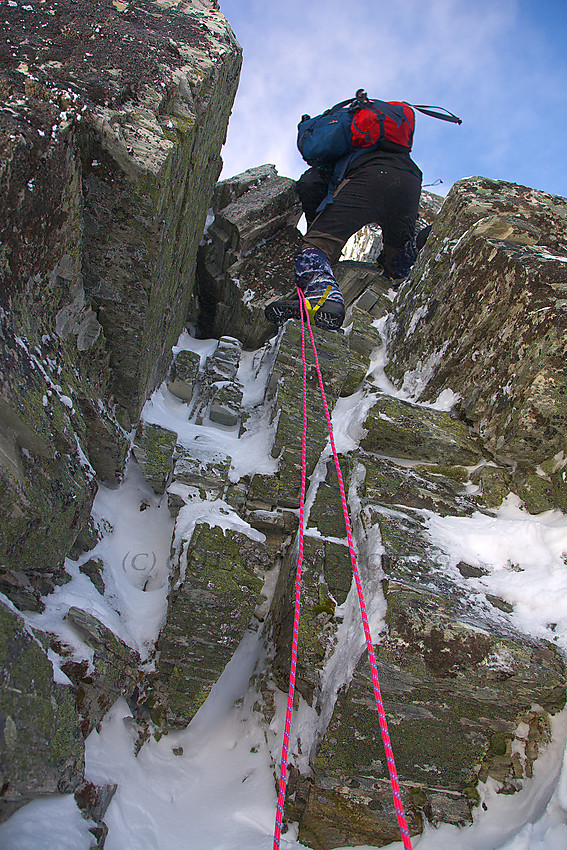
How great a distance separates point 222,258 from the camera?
34.6 ft

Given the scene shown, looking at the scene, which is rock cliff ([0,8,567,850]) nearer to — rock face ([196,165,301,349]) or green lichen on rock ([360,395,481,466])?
green lichen on rock ([360,395,481,466])

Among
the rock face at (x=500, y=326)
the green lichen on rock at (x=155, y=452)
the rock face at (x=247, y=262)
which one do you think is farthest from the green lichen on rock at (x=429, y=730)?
the rock face at (x=247, y=262)

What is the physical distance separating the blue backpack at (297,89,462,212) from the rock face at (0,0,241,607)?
190cm

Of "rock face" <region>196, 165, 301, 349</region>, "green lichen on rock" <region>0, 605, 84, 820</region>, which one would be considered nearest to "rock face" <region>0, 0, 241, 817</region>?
"green lichen on rock" <region>0, 605, 84, 820</region>

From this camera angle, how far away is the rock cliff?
3037mm

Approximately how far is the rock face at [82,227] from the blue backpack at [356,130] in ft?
6.24

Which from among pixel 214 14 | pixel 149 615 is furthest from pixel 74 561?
pixel 214 14

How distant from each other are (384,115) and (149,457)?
18.2 feet

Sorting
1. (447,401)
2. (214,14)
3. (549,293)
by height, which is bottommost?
(447,401)

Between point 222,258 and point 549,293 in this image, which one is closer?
point 549,293

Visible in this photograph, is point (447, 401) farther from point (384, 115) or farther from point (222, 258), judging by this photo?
point (222, 258)

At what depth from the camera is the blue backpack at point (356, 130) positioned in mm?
6715

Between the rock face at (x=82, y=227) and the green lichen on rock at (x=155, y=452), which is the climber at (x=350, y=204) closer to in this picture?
the rock face at (x=82, y=227)

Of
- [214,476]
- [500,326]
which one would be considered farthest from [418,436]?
[214,476]
